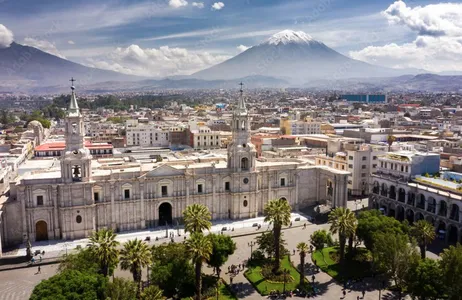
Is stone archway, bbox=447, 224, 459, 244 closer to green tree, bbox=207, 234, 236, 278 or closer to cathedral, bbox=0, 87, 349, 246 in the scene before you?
cathedral, bbox=0, 87, 349, 246

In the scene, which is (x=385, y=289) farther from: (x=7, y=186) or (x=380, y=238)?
(x=7, y=186)

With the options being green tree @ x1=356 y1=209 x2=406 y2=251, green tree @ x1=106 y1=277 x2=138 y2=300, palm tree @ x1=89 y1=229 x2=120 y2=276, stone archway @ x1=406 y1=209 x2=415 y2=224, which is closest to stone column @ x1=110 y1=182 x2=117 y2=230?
palm tree @ x1=89 y1=229 x2=120 y2=276

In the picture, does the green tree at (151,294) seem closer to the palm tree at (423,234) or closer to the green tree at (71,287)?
the green tree at (71,287)

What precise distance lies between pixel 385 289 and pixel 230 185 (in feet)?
92.3

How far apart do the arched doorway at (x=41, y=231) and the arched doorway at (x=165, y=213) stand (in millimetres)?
15586

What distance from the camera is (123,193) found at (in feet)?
188

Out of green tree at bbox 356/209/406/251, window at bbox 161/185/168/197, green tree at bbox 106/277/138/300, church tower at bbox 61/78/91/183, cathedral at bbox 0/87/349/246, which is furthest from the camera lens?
window at bbox 161/185/168/197

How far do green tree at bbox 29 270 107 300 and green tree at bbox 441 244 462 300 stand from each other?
28.4m

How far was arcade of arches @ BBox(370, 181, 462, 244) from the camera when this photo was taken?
52.7 metres

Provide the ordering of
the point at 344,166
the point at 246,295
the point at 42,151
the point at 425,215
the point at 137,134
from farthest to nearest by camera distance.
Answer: the point at 137,134, the point at 42,151, the point at 344,166, the point at 425,215, the point at 246,295

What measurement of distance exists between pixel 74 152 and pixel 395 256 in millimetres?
40630

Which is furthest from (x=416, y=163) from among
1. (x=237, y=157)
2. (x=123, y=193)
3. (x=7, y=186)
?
(x=7, y=186)

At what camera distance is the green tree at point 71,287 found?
3067 cm

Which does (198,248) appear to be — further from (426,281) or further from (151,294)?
(426,281)
